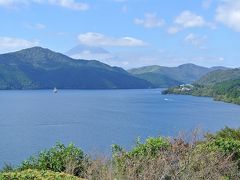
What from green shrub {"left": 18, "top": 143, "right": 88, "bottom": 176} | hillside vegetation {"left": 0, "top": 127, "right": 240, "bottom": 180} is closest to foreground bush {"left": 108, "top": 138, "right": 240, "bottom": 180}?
hillside vegetation {"left": 0, "top": 127, "right": 240, "bottom": 180}

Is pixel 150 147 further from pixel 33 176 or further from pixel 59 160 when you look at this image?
pixel 33 176

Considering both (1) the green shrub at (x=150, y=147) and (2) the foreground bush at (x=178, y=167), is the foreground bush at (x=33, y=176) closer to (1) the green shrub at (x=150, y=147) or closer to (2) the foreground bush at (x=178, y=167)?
(2) the foreground bush at (x=178, y=167)

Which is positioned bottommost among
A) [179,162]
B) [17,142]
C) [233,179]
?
[17,142]

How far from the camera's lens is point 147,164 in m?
13.0

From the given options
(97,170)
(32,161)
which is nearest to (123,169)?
(97,170)

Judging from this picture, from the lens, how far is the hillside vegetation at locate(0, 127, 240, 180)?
11.9m

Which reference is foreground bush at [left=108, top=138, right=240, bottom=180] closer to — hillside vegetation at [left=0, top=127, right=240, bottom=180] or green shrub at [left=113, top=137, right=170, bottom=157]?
hillside vegetation at [left=0, top=127, right=240, bottom=180]

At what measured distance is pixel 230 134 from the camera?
93.9 feet

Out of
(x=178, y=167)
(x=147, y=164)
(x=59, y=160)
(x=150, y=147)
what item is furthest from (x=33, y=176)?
(x=150, y=147)

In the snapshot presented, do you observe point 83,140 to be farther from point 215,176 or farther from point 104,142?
point 215,176

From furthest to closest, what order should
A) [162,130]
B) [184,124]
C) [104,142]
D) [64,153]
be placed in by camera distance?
[184,124] → [162,130] → [104,142] → [64,153]

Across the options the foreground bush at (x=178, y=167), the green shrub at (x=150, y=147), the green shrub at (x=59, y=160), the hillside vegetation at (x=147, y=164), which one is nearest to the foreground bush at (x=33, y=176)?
the hillside vegetation at (x=147, y=164)

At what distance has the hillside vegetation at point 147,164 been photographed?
1185 cm

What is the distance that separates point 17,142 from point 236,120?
4462 cm
